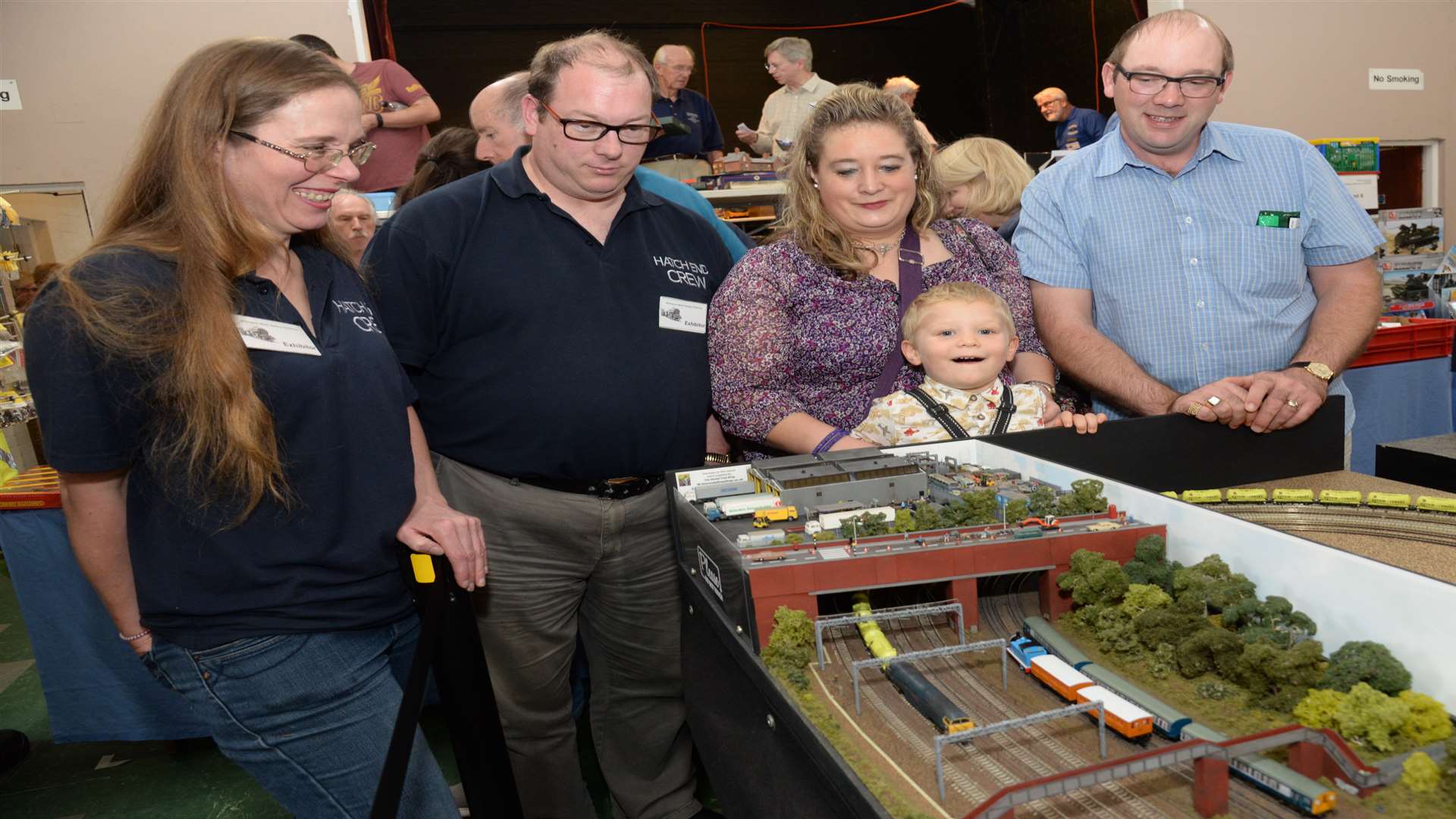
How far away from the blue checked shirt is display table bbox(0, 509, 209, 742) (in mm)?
3861

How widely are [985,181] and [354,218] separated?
2859 mm

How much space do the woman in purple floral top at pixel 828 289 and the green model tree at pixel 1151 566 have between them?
101 centimetres

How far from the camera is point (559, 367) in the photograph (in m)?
2.62

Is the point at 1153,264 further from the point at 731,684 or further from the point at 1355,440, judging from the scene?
the point at 1355,440

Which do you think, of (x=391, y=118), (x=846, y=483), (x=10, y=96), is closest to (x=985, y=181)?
(x=846, y=483)

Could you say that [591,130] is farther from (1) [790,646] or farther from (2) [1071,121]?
(2) [1071,121]

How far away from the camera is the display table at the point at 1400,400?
17.5 feet

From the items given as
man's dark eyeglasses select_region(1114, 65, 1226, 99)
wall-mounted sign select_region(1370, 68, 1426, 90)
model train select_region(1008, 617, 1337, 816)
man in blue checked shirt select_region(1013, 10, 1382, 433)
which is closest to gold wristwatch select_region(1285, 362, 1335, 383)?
man in blue checked shirt select_region(1013, 10, 1382, 433)

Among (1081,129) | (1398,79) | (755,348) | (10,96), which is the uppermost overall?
(10,96)

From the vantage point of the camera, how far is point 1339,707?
127 cm

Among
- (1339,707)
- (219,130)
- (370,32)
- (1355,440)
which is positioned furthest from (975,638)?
(370,32)

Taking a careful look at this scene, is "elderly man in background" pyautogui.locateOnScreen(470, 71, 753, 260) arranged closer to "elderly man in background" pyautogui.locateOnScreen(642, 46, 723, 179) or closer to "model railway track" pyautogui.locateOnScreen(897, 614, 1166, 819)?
"model railway track" pyautogui.locateOnScreen(897, 614, 1166, 819)

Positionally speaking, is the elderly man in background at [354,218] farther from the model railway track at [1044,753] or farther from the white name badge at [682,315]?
the model railway track at [1044,753]

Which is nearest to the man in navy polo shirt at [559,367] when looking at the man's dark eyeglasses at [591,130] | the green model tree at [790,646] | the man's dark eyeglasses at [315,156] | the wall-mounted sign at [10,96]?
the man's dark eyeglasses at [591,130]
